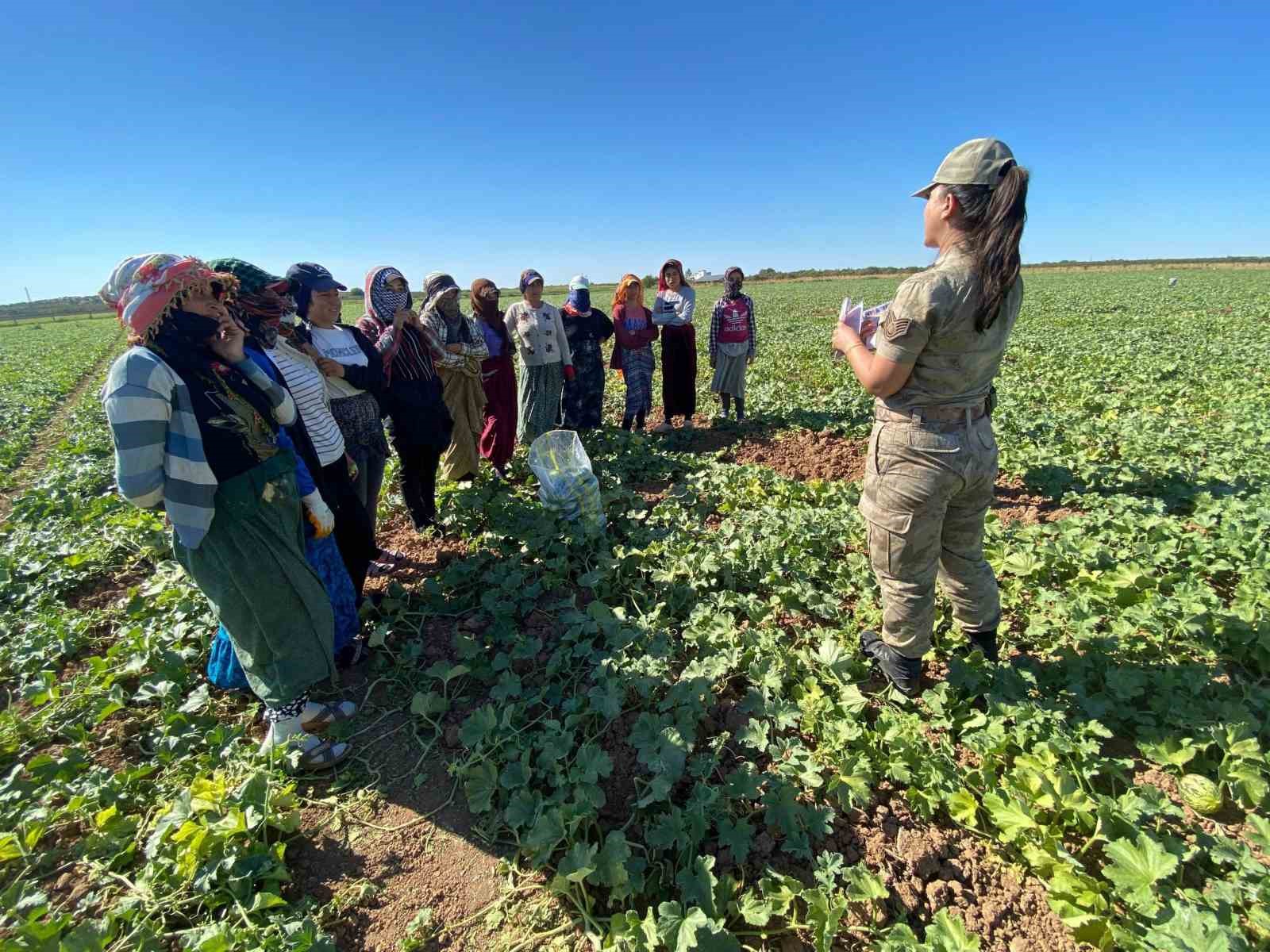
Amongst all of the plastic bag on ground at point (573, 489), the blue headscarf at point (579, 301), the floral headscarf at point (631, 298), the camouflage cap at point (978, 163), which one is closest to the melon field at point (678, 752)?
the plastic bag on ground at point (573, 489)

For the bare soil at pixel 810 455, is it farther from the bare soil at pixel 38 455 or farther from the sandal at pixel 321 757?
the bare soil at pixel 38 455

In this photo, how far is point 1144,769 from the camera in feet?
7.48

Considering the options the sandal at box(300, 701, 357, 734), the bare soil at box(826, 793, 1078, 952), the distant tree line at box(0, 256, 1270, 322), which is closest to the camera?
the bare soil at box(826, 793, 1078, 952)

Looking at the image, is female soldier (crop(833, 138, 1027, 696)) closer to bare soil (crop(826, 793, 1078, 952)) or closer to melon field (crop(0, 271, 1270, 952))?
melon field (crop(0, 271, 1270, 952))

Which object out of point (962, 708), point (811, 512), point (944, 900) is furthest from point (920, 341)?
point (811, 512)

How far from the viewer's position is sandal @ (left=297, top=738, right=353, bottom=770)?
2.54 meters

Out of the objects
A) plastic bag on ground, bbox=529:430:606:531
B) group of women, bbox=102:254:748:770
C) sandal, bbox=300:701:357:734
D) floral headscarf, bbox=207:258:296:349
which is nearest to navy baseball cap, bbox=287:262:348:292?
group of women, bbox=102:254:748:770

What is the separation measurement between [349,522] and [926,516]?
3.01m

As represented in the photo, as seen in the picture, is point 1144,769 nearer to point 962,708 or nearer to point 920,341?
point 962,708

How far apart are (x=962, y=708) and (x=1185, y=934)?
104 cm

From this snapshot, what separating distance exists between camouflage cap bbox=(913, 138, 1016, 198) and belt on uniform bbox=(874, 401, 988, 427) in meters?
0.76

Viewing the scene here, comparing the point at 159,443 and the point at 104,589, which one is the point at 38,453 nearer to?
the point at 104,589

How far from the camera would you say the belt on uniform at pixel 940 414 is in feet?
7.04

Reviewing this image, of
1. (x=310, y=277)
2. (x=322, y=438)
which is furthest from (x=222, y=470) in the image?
(x=310, y=277)
